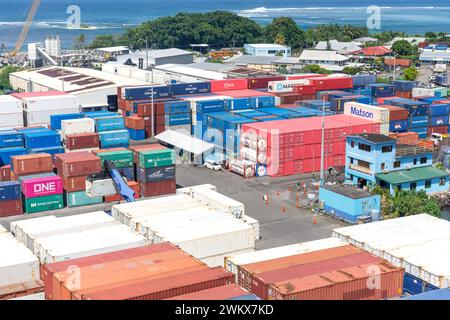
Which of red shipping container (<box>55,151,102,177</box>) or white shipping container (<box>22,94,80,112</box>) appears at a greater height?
white shipping container (<box>22,94,80,112</box>)

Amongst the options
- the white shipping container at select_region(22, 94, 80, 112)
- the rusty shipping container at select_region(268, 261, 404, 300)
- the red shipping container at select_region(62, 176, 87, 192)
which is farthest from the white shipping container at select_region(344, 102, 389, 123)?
the rusty shipping container at select_region(268, 261, 404, 300)

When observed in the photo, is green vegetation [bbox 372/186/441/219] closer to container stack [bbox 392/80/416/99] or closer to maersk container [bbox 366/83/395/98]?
maersk container [bbox 366/83/395/98]

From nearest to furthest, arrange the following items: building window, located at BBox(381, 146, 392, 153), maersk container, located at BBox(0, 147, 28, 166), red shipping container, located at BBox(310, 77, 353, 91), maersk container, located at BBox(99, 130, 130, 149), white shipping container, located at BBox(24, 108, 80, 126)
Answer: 1. building window, located at BBox(381, 146, 392, 153)
2. maersk container, located at BBox(0, 147, 28, 166)
3. maersk container, located at BBox(99, 130, 130, 149)
4. white shipping container, located at BBox(24, 108, 80, 126)
5. red shipping container, located at BBox(310, 77, 353, 91)

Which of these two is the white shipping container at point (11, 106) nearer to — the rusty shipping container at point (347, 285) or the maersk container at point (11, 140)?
the maersk container at point (11, 140)

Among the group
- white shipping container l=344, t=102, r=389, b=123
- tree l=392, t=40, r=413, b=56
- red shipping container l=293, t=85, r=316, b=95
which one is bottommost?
white shipping container l=344, t=102, r=389, b=123

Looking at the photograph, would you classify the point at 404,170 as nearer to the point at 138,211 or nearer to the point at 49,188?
the point at 138,211
